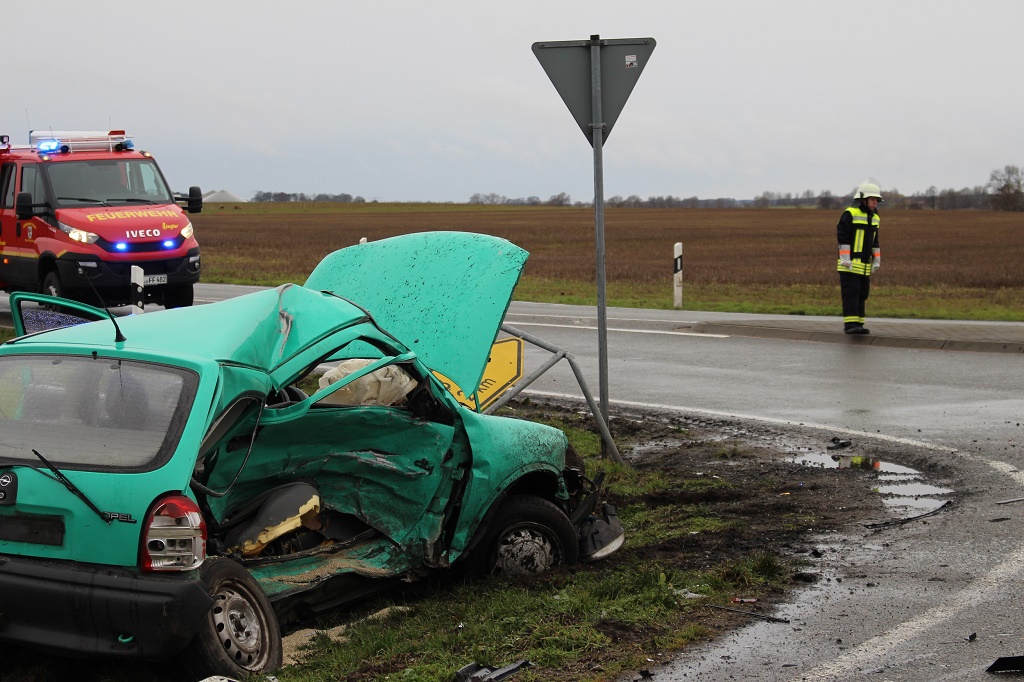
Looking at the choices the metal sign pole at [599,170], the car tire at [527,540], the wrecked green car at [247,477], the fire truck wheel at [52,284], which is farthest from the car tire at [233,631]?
the fire truck wheel at [52,284]

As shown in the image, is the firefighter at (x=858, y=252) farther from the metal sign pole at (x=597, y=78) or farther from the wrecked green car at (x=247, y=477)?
the wrecked green car at (x=247, y=477)

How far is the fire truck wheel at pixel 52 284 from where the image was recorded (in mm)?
16962

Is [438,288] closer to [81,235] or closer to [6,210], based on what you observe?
[81,235]

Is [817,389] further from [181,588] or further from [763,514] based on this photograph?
[181,588]

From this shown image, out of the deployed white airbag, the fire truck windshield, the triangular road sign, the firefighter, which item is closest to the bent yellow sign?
the triangular road sign

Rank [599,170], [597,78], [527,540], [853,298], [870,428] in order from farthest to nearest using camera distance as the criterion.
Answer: [853,298], [870,428], [599,170], [597,78], [527,540]

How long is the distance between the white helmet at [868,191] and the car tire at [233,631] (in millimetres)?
12895

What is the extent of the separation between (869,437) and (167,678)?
21.3ft

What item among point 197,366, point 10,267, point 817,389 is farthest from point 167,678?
point 10,267

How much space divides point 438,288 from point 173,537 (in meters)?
2.93

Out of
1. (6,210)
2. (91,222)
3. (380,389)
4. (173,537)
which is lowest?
(173,537)

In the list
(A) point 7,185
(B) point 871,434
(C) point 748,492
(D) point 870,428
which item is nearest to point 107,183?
(A) point 7,185

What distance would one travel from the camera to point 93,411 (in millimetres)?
4781

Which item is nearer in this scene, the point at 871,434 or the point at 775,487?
the point at 775,487
